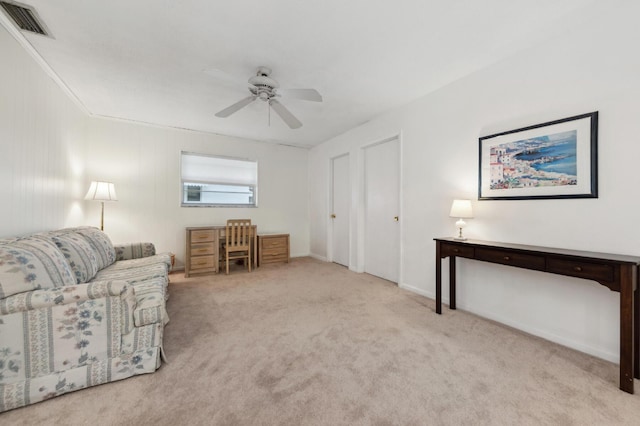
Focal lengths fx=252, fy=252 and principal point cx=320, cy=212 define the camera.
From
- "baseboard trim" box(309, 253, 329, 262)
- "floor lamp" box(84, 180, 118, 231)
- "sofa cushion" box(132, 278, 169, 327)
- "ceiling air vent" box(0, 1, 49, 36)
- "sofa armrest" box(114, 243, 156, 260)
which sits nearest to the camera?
"sofa cushion" box(132, 278, 169, 327)

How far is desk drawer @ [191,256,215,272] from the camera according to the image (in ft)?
13.3

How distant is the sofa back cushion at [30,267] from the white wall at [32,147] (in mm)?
621

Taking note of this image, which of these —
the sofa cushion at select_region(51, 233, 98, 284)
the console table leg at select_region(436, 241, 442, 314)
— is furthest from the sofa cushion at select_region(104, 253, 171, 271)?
the console table leg at select_region(436, 241, 442, 314)

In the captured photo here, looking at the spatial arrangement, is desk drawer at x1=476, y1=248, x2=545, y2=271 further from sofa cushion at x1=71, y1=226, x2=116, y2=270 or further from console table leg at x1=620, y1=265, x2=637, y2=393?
sofa cushion at x1=71, y1=226, x2=116, y2=270

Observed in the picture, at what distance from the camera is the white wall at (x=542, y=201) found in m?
1.77

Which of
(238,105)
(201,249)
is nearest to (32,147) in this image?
(238,105)

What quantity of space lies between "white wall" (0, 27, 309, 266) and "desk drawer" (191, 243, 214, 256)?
64 cm

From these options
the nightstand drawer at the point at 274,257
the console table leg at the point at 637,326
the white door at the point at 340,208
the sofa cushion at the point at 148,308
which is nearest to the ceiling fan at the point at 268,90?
the sofa cushion at the point at 148,308

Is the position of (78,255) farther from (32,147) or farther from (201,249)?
(201,249)

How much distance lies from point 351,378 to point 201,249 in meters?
3.33

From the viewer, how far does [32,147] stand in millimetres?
2377

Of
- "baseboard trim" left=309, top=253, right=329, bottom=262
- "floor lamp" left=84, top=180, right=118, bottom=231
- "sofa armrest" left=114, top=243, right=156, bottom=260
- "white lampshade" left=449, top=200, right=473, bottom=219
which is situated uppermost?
"floor lamp" left=84, top=180, right=118, bottom=231

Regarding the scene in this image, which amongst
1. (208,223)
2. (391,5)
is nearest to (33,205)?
(208,223)

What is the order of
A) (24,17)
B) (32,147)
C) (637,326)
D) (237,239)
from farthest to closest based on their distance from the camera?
(237,239) → (32,147) → (24,17) → (637,326)
